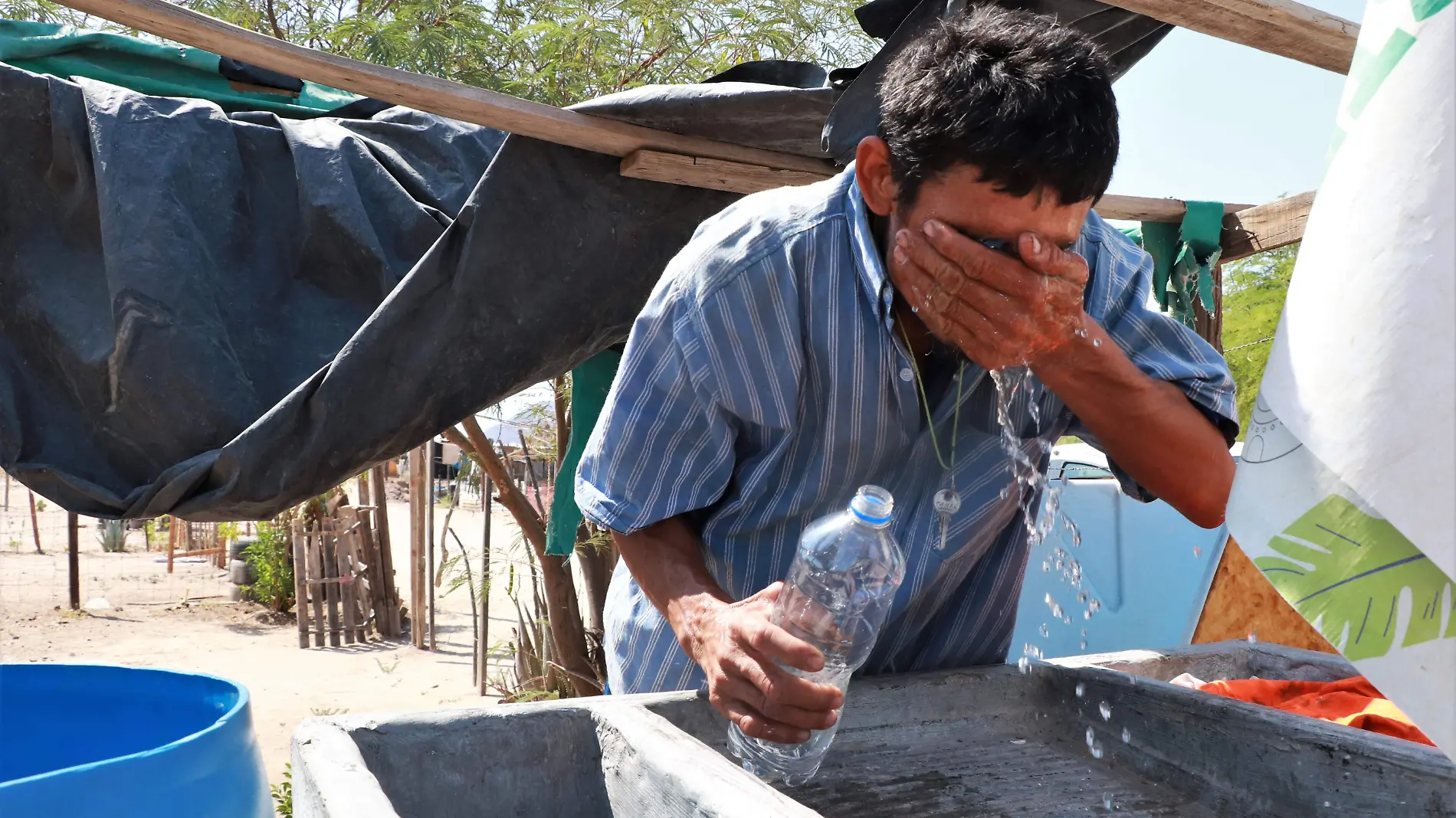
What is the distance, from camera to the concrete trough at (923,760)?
121 cm

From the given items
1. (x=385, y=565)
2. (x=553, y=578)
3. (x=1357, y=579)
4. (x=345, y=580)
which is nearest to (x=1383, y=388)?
(x=1357, y=579)

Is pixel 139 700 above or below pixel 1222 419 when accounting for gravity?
below

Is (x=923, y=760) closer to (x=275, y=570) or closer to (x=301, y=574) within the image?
(x=301, y=574)

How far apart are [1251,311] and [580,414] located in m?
10.7

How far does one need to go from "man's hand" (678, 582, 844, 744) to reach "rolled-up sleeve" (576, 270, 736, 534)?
9.9 inches

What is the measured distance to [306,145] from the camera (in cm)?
301

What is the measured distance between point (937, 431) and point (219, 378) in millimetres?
1964

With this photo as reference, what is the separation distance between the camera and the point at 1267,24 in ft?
6.11

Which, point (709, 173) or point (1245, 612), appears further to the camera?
point (1245, 612)

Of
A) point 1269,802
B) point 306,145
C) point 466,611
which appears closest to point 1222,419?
point 1269,802

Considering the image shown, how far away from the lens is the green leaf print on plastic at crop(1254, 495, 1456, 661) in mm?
765

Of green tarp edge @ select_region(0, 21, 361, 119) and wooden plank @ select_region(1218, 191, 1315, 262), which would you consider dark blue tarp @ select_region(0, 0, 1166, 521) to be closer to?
green tarp edge @ select_region(0, 21, 361, 119)

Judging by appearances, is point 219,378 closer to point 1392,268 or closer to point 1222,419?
point 1222,419

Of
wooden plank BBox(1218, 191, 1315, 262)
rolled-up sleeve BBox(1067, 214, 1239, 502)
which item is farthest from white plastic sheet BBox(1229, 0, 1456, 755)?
wooden plank BBox(1218, 191, 1315, 262)
